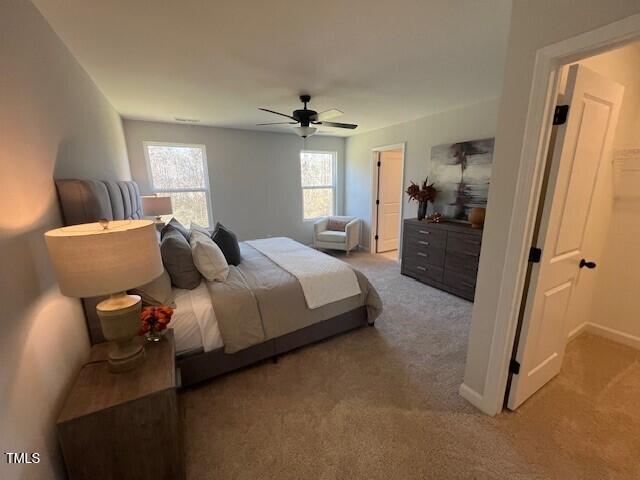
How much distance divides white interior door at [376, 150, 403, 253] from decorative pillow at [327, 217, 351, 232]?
721 millimetres

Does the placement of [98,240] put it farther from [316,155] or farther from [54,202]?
[316,155]

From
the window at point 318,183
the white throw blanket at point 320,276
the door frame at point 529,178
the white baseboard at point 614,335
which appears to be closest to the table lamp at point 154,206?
the white throw blanket at point 320,276

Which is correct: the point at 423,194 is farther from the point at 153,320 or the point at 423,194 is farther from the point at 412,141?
the point at 153,320

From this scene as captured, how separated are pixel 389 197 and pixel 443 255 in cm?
219

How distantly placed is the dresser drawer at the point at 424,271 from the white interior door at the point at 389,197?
50.8 inches

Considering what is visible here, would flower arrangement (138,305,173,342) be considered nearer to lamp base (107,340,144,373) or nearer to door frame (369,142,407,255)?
lamp base (107,340,144,373)

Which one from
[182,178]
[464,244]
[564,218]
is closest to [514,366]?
[564,218]

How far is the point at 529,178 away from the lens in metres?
1.31

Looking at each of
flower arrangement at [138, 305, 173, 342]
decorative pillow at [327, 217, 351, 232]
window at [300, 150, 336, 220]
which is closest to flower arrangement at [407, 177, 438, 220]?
decorative pillow at [327, 217, 351, 232]

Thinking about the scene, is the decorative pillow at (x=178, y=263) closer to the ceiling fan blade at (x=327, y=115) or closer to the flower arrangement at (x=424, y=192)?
the ceiling fan blade at (x=327, y=115)

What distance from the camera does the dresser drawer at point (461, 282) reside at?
10.3ft

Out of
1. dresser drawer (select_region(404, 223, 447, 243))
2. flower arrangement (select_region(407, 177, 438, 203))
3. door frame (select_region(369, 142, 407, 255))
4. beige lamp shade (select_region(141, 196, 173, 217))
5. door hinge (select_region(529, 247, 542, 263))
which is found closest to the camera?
door hinge (select_region(529, 247, 542, 263))

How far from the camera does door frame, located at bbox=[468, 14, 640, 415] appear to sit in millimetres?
1056

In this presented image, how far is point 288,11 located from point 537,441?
9.39 feet
